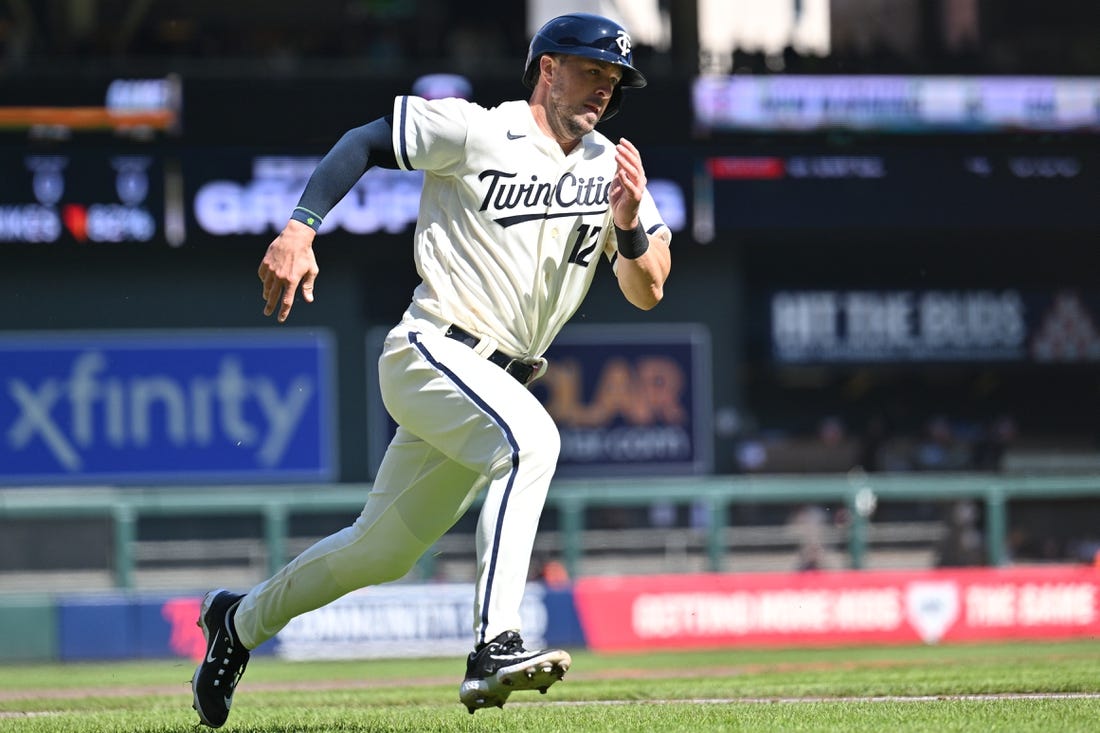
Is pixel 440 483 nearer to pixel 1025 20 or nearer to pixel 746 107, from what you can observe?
pixel 746 107

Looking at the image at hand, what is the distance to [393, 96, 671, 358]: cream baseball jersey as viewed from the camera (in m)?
4.51

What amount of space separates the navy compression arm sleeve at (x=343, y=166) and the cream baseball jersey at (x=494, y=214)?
1.9 inches

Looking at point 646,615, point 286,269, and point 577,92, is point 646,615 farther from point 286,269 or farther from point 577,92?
point 286,269

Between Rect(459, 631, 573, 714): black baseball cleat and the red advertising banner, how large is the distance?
809cm

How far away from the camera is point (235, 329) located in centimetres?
1577

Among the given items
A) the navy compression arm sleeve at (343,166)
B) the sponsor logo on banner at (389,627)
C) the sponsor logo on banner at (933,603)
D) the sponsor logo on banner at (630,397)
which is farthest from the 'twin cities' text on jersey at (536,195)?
the sponsor logo on banner at (630,397)

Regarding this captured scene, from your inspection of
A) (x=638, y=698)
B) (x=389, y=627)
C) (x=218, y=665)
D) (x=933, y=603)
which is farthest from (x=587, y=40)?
(x=933, y=603)

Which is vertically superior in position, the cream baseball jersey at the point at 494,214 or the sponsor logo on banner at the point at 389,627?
the cream baseball jersey at the point at 494,214

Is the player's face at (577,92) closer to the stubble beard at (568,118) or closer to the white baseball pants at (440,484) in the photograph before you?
the stubble beard at (568,118)

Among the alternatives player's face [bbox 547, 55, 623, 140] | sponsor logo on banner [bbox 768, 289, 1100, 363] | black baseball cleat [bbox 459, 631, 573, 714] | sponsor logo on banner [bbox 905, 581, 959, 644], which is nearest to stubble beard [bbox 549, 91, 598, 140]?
player's face [bbox 547, 55, 623, 140]

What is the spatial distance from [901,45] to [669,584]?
6669 millimetres

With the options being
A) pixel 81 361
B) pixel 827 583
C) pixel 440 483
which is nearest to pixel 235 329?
pixel 81 361

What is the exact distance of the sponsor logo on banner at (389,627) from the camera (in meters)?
11.8

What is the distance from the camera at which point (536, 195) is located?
15.0ft
